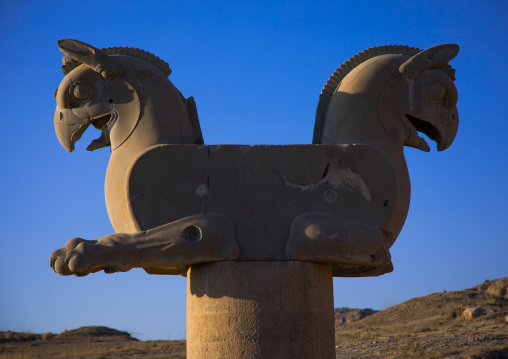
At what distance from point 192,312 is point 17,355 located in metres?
9.65

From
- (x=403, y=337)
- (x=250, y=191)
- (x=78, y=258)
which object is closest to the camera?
(x=78, y=258)

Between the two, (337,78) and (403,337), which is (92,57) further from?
(403,337)

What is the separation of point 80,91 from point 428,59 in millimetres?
3375

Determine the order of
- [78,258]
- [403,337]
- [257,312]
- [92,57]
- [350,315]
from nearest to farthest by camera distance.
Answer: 1. [78,258]
2. [257,312]
3. [92,57]
4. [403,337]
5. [350,315]

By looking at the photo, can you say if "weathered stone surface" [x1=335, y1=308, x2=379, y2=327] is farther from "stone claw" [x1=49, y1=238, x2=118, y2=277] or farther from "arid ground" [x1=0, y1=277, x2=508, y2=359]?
"stone claw" [x1=49, y1=238, x2=118, y2=277]

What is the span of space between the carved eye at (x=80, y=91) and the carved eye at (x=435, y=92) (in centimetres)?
328

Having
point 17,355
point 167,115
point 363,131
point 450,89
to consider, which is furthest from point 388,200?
point 17,355

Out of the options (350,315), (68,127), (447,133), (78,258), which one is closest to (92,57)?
(68,127)

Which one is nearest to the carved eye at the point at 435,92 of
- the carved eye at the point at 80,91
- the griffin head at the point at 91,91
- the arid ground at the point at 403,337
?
the griffin head at the point at 91,91

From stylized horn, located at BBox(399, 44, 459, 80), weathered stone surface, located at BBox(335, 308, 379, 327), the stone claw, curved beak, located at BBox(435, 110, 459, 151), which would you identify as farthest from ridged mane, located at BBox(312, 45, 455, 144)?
weathered stone surface, located at BBox(335, 308, 379, 327)

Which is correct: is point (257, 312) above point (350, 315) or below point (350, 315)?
below

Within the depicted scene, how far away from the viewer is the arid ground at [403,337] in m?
11.2

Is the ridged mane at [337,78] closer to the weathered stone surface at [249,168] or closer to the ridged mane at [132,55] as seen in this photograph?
the weathered stone surface at [249,168]

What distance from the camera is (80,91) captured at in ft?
20.9
